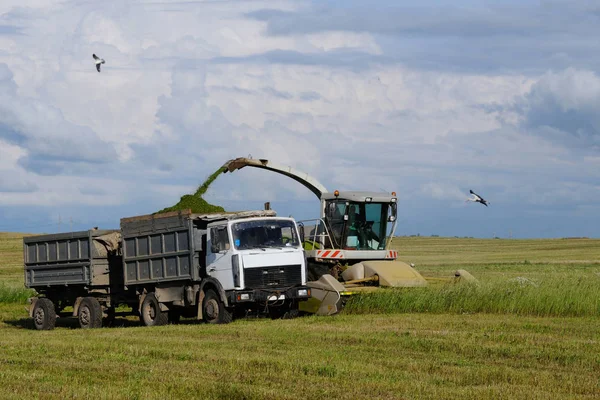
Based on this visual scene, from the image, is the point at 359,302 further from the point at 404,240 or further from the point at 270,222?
the point at 404,240

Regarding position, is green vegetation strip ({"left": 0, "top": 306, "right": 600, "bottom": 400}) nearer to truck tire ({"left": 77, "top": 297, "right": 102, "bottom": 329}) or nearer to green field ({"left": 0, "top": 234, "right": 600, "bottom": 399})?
green field ({"left": 0, "top": 234, "right": 600, "bottom": 399})

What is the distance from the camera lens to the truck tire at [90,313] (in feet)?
73.4

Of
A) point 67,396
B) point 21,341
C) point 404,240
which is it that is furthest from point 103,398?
Result: point 404,240

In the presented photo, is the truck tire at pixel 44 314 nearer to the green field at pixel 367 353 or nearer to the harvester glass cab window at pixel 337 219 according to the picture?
the green field at pixel 367 353

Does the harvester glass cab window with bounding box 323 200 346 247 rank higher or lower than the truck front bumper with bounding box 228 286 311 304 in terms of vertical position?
higher

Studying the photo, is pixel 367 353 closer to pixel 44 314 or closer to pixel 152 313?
pixel 152 313

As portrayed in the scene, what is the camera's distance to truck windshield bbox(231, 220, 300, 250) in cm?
2064

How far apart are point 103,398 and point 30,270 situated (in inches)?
600

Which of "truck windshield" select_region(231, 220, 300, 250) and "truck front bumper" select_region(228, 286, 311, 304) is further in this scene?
"truck windshield" select_region(231, 220, 300, 250)

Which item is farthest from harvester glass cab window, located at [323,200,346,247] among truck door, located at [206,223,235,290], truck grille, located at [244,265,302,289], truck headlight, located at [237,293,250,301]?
truck headlight, located at [237,293,250,301]

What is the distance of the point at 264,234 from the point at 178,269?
2182mm

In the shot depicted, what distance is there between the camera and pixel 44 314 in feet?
76.2

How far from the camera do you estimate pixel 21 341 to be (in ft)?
55.2

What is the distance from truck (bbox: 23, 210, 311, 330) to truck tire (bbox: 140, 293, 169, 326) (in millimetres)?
24
